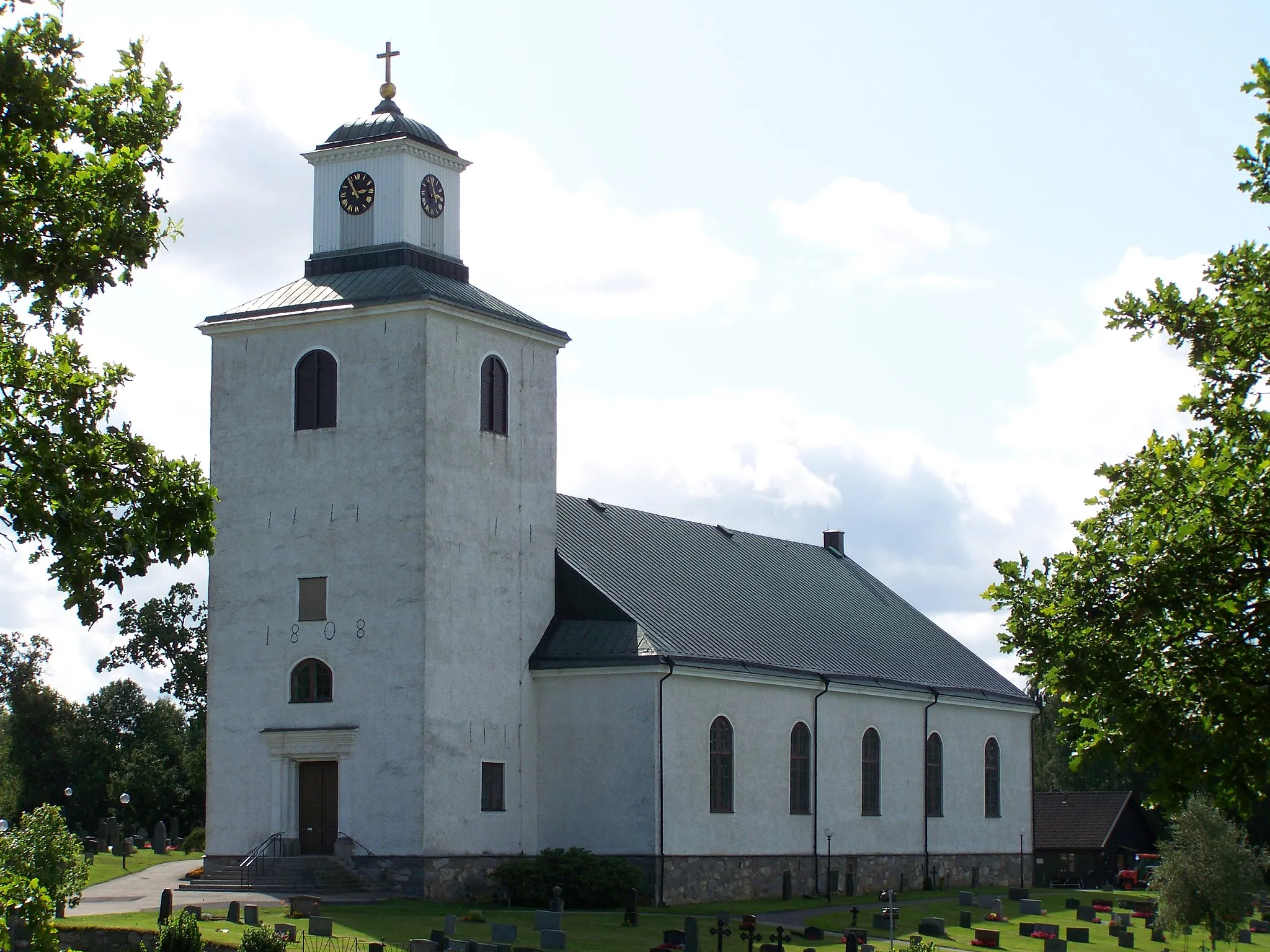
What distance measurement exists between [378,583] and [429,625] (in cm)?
155

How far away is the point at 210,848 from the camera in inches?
1593

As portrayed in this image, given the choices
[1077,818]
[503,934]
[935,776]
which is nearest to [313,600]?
[503,934]

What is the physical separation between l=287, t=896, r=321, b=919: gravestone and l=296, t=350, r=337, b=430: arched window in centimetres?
1110

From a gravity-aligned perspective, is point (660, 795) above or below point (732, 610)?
below

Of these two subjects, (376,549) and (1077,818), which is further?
(1077,818)

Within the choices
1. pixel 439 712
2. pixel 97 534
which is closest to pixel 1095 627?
pixel 97 534

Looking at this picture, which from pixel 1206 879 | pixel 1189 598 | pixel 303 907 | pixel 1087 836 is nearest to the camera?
pixel 1189 598

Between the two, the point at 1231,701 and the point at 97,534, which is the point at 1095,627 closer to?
the point at 1231,701

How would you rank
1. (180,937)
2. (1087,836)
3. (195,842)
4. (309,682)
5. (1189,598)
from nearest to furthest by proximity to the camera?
1. (1189,598)
2. (180,937)
3. (309,682)
4. (195,842)
5. (1087,836)

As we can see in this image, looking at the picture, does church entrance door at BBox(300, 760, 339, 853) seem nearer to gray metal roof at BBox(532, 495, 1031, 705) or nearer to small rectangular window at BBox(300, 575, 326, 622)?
small rectangular window at BBox(300, 575, 326, 622)

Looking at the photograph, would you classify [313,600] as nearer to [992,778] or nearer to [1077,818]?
[992,778]

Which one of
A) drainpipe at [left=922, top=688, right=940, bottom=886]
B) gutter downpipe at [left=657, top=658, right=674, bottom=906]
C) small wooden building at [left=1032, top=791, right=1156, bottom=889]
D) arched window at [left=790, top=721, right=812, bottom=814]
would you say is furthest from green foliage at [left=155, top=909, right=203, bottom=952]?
small wooden building at [left=1032, top=791, right=1156, bottom=889]

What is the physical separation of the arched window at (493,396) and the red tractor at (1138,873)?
104ft

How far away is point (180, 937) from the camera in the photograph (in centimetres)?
2794
